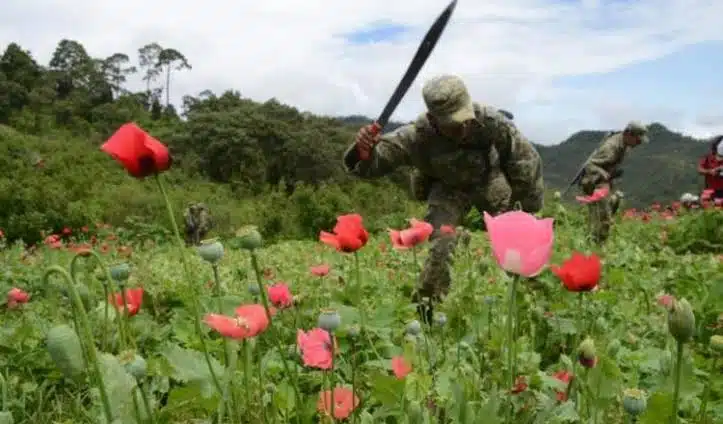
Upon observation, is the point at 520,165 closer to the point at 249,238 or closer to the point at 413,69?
the point at 413,69

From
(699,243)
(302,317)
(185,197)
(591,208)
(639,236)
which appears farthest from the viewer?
(185,197)

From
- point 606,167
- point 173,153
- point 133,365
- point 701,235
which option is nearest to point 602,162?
point 606,167

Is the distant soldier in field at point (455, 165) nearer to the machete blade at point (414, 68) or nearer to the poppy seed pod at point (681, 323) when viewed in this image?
the machete blade at point (414, 68)

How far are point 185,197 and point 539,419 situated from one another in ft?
83.9

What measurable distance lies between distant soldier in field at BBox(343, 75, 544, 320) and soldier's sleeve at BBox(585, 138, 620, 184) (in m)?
3.07

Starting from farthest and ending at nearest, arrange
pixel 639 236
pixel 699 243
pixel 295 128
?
pixel 295 128, pixel 639 236, pixel 699 243

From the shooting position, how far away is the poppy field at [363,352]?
1.17 m

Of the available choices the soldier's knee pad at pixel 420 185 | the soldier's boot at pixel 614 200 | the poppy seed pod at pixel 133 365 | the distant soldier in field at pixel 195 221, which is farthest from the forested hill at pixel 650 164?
the poppy seed pod at pixel 133 365

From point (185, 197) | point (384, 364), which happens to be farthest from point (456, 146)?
point (185, 197)

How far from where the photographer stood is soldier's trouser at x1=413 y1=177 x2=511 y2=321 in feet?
13.3

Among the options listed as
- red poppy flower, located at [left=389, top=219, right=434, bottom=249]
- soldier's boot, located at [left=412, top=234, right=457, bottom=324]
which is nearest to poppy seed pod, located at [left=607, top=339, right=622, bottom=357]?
red poppy flower, located at [left=389, top=219, right=434, bottom=249]

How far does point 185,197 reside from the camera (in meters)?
26.1

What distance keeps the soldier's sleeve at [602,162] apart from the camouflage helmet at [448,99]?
3.74 m

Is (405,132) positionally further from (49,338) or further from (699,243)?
(699,243)
